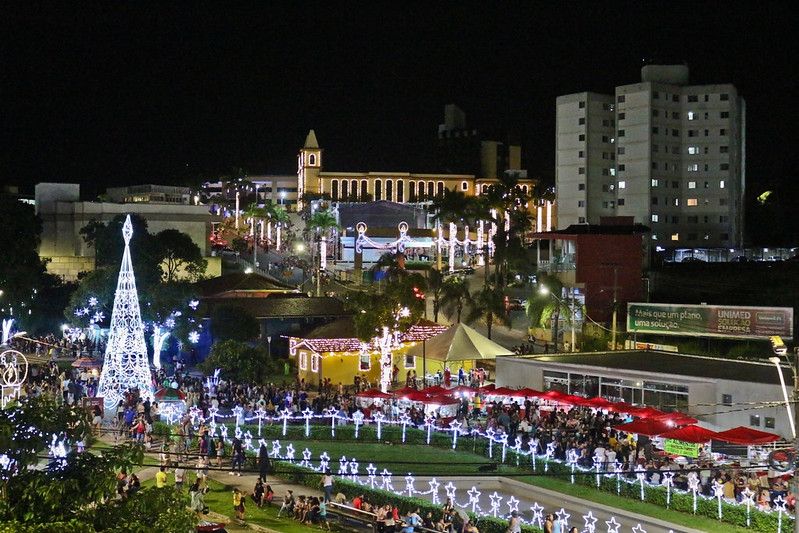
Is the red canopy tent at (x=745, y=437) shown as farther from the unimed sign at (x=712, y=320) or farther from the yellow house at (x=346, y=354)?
the yellow house at (x=346, y=354)

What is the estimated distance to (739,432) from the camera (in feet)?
83.6

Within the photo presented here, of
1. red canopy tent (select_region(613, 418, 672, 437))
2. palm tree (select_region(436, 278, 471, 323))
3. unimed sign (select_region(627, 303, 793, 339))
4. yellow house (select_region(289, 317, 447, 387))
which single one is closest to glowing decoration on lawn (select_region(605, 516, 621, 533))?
red canopy tent (select_region(613, 418, 672, 437))

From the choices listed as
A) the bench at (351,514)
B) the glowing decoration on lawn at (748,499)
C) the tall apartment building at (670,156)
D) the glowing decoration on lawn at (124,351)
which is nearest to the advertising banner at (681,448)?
the glowing decoration on lawn at (748,499)

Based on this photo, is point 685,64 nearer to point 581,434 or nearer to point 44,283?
point 44,283

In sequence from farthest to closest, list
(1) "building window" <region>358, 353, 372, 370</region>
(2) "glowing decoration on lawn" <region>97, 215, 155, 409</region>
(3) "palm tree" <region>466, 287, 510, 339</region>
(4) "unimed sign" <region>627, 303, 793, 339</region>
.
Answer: (3) "palm tree" <region>466, 287, 510, 339</region>
(1) "building window" <region>358, 353, 372, 370</region>
(4) "unimed sign" <region>627, 303, 793, 339</region>
(2) "glowing decoration on lawn" <region>97, 215, 155, 409</region>

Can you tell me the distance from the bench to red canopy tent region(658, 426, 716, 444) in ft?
27.2

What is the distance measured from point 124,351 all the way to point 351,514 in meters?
15.7

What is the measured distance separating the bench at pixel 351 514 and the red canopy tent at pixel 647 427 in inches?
301

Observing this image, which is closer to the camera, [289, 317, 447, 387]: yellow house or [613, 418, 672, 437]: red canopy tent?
[613, 418, 672, 437]: red canopy tent

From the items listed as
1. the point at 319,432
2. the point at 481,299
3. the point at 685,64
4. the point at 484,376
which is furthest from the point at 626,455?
the point at 685,64

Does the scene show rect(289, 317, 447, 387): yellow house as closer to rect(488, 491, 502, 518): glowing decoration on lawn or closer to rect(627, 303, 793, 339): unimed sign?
rect(627, 303, 793, 339): unimed sign

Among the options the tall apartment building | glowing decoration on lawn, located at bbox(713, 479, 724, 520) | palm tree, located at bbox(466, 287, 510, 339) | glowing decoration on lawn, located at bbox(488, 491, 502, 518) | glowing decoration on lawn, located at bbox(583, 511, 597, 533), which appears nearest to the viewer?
glowing decoration on lawn, located at bbox(583, 511, 597, 533)

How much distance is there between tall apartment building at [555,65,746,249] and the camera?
3305 inches

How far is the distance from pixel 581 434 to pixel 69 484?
22253mm
